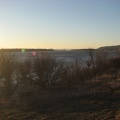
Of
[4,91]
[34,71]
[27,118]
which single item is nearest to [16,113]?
[27,118]

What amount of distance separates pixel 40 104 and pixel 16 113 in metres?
1.66

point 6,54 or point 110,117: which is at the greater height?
point 6,54

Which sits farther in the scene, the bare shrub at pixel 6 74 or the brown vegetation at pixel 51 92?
the bare shrub at pixel 6 74

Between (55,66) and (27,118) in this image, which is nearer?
(27,118)

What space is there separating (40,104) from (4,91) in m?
5.83

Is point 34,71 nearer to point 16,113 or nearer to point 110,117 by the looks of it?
point 16,113

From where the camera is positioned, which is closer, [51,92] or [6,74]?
[51,92]

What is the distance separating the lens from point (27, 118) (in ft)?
38.3

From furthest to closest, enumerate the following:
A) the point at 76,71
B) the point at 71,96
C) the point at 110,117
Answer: the point at 76,71 < the point at 71,96 < the point at 110,117

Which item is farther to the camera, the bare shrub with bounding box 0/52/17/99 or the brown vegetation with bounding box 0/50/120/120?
the bare shrub with bounding box 0/52/17/99

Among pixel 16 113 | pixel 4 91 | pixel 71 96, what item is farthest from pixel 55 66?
pixel 16 113

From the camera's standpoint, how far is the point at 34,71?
22172mm

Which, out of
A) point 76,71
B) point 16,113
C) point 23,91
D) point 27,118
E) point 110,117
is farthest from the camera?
point 76,71

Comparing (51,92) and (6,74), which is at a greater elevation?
(6,74)
